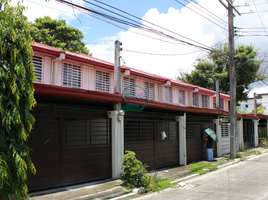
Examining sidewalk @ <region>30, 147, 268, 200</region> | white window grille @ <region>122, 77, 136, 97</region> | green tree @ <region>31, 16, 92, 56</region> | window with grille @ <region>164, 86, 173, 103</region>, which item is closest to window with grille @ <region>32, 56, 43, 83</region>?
white window grille @ <region>122, 77, 136, 97</region>

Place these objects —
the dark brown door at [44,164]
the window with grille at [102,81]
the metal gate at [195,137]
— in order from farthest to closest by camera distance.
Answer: the metal gate at [195,137], the window with grille at [102,81], the dark brown door at [44,164]

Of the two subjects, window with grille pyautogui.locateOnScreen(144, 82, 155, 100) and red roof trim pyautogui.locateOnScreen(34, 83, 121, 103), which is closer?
red roof trim pyautogui.locateOnScreen(34, 83, 121, 103)

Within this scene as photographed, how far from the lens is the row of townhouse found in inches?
276

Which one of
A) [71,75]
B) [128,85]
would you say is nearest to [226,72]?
[128,85]

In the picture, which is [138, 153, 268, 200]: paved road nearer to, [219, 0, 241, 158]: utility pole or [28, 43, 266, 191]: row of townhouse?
[28, 43, 266, 191]: row of townhouse

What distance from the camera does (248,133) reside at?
2155cm

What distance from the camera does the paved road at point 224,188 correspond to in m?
6.80

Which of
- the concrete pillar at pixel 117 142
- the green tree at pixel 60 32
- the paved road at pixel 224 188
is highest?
the green tree at pixel 60 32

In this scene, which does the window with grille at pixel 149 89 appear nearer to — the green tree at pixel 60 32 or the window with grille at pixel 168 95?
the window with grille at pixel 168 95

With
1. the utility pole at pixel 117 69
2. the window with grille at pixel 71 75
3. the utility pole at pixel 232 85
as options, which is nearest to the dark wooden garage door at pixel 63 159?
the utility pole at pixel 117 69

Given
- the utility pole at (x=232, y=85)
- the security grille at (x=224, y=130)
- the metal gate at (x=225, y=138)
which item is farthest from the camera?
the security grille at (x=224, y=130)

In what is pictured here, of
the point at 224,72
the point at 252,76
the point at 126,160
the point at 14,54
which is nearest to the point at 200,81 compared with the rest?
the point at 224,72

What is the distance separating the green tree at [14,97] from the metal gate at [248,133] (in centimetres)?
1933

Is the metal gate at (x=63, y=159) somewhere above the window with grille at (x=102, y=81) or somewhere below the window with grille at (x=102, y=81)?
below
